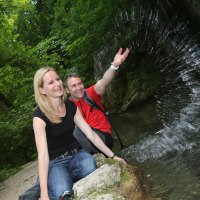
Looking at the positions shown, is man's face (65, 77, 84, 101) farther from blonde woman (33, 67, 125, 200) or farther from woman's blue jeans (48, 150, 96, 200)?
woman's blue jeans (48, 150, 96, 200)

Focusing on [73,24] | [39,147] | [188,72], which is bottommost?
[39,147]

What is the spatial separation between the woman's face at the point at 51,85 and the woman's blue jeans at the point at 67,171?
2.54 ft

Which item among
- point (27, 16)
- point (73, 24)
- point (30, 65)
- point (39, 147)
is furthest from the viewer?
point (27, 16)

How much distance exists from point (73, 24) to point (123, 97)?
2.58 m

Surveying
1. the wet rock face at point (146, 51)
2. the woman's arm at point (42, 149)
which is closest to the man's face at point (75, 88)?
the woman's arm at point (42, 149)

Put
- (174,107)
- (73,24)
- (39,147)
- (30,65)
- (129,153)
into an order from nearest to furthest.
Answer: (39,147) < (129,153) < (174,107) < (73,24) < (30,65)

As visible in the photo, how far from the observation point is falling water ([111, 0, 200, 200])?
4797 mm

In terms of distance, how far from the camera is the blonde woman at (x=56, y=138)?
12.9ft

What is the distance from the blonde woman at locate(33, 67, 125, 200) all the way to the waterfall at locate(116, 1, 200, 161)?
212 cm

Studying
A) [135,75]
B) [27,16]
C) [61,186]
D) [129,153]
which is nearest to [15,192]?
[129,153]

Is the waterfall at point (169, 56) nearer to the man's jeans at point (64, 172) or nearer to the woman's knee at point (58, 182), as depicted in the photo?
the man's jeans at point (64, 172)

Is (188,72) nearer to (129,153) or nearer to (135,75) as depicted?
(135,75)

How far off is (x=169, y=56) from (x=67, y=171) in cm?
507

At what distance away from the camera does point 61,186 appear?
155 inches
